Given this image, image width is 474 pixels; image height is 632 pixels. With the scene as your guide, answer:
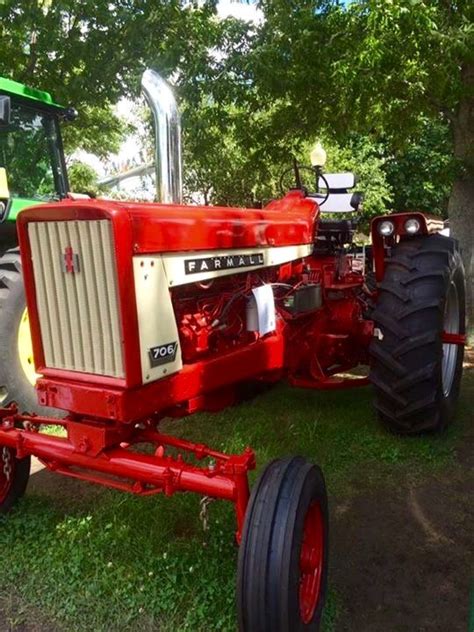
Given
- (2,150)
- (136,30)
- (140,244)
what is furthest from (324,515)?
(136,30)

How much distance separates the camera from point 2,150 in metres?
4.79

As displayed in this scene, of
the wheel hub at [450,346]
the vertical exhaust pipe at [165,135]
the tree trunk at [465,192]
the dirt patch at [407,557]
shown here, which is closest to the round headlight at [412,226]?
the wheel hub at [450,346]

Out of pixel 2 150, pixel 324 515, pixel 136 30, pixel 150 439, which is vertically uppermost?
pixel 136 30

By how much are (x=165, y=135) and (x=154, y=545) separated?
1697 mm

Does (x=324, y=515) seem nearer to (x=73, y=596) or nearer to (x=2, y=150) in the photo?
(x=73, y=596)

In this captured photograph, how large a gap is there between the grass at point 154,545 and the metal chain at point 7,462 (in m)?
0.19

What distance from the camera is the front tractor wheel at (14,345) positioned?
3590 millimetres

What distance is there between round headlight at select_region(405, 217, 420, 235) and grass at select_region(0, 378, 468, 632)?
1.24m

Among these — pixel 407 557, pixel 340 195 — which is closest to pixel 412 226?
pixel 340 195

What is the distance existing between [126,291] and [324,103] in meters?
4.82

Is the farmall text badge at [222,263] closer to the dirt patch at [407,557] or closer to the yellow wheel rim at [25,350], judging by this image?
the dirt patch at [407,557]

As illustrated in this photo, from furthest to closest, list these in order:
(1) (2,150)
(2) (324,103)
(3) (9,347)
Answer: (2) (324,103) → (1) (2,150) → (3) (9,347)

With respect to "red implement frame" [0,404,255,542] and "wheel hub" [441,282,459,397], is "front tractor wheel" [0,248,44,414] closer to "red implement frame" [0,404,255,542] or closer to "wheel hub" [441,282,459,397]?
"red implement frame" [0,404,255,542]

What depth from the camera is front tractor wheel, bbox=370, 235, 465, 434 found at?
3.29 m
